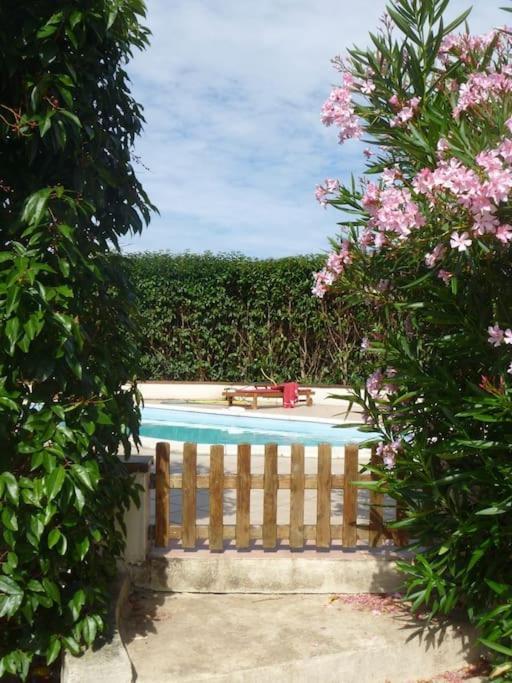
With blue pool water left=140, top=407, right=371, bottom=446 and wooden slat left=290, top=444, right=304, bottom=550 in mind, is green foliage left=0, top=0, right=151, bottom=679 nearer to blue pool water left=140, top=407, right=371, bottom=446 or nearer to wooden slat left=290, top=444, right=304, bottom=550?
wooden slat left=290, top=444, right=304, bottom=550

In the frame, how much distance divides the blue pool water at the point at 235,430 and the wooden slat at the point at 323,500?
278 inches

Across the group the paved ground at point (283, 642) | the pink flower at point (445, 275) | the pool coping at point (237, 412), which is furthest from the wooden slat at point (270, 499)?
the pool coping at point (237, 412)

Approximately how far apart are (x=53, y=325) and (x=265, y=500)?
2035mm

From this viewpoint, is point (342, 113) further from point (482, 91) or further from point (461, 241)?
point (461, 241)

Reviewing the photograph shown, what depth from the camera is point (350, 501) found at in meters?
4.66

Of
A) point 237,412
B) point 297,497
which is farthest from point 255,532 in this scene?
point 237,412

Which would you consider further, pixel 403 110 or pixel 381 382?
pixel 381 382

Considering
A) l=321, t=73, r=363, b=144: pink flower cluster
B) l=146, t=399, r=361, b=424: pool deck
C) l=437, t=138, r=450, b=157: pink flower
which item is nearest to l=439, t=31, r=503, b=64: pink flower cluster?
l=321, t=73, r=363, b=144: pink flower cluster

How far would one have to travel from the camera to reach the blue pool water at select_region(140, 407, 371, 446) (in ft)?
40.2

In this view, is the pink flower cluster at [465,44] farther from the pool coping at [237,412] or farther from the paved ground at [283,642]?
the pool coping at [237,412]

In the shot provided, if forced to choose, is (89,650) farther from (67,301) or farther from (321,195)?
(321,195)

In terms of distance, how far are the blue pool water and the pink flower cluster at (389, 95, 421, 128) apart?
851 centimetres

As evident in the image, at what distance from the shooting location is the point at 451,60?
3.93 meters

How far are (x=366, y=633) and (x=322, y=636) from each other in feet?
0.75
